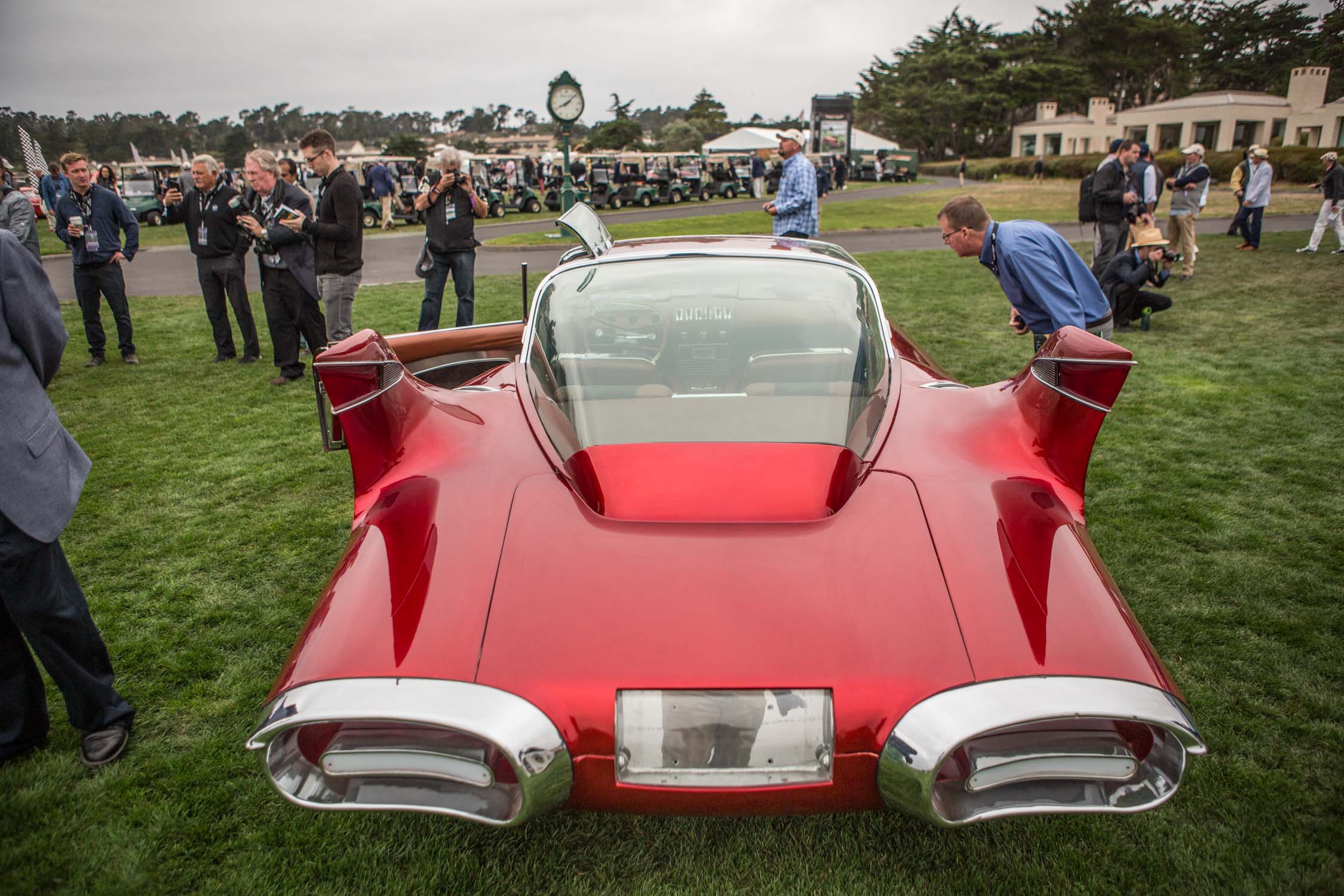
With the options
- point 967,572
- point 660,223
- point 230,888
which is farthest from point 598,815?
point 660,223

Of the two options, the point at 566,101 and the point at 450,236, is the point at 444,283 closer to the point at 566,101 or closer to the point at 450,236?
the point at 450,236

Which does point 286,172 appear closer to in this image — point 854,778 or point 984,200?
point 854,778

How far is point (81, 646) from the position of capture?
7.54ft

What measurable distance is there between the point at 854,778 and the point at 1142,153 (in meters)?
9.91

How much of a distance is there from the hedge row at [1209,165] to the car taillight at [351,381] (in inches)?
733

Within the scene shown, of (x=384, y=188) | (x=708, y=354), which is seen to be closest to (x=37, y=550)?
(x=708, y=354)

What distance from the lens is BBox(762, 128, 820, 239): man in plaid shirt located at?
296 inches

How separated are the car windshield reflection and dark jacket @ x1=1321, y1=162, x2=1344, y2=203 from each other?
13.4 metres

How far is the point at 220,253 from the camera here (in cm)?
688

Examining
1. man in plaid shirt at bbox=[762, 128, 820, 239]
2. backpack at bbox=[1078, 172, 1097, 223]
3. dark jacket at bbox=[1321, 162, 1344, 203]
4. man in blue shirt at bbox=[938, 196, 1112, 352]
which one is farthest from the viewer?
dark jacket at bbox=[1321, 162, 1344, 203]

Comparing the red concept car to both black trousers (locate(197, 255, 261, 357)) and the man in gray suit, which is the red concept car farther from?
black trousers (locate(197, 255, 261, 357))

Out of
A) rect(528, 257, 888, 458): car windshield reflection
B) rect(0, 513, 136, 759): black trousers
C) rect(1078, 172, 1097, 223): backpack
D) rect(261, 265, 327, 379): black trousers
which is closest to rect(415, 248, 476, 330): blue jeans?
rect(261, 265, 327, 379): black trousers

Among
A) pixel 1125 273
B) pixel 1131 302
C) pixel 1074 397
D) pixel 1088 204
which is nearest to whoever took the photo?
pixel 1074 397

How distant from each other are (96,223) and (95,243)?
0.19 m
